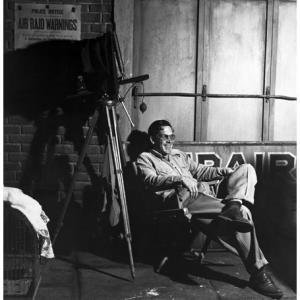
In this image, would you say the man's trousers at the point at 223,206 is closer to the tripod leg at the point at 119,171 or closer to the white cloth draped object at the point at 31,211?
the tripod leg at the point at 119,171

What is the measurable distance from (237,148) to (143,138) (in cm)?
109

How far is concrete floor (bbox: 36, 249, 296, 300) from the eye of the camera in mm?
4281

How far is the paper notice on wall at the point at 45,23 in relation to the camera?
5.22 m

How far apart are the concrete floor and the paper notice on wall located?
238cm

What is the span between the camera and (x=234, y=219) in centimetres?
446

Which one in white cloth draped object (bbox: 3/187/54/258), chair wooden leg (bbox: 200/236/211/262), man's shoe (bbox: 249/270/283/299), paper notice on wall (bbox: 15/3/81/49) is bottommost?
man's shoe (bbox: 249/270/283/299)

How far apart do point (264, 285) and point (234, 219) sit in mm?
632

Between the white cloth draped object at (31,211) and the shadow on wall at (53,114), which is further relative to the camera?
the shadow on wall at (53,114)

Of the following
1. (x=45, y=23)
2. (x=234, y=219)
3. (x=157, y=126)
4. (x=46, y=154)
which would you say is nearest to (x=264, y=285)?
(x=234, y=219)

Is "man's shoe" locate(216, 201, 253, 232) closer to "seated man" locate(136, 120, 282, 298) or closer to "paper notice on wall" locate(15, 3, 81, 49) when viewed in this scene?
"seated man" locate(136, 120, 282, 298)

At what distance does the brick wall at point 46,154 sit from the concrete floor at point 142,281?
2.78ft

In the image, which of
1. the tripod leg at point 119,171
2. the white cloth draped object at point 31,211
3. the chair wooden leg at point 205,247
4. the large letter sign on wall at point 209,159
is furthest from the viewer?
the large letter sign on wall at point 209,159

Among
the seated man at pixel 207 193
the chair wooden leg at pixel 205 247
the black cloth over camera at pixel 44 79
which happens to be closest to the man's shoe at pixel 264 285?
the seated man at pixel 207 193

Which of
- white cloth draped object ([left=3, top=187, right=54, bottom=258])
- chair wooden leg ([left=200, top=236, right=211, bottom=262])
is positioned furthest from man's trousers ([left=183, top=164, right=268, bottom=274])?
white cloth draped object ([left=3, top=187, right=54, bottom=258])
